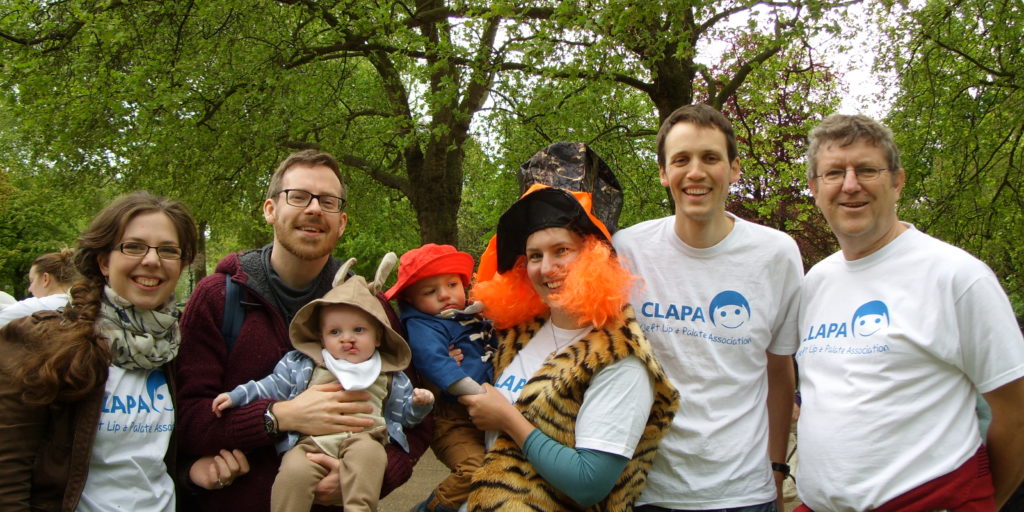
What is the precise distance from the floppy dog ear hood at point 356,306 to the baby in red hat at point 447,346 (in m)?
0.10

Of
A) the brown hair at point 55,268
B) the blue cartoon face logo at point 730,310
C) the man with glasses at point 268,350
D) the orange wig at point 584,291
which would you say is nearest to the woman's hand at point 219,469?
the man with glasses at point 268,350

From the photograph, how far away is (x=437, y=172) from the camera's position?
34.1ft

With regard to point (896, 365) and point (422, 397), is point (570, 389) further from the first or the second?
point (896, 365)

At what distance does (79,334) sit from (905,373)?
2.71 meters

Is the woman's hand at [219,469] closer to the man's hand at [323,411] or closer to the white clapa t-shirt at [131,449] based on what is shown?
the white clapa t-shirt at [131,449]

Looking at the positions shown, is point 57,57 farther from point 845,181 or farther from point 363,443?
point 845,181

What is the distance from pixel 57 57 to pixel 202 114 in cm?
174

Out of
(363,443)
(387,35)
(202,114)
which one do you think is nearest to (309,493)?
(363,443)

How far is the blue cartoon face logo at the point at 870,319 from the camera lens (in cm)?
225

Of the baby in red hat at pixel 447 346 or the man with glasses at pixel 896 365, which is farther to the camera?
the baby in red hat at pixel 447 346

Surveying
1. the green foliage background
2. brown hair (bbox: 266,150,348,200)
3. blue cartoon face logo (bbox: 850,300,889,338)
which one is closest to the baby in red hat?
brown hair (bbox: 266,150,348,200)

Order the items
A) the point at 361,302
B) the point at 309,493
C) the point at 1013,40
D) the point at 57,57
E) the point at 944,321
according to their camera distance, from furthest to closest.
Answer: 1. the point at 57,57
2. the point at 1013,40
3. the point at 361,302
4. the point at 309,493
5. the point at 944,321

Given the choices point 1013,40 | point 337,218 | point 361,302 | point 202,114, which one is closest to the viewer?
point 361,302

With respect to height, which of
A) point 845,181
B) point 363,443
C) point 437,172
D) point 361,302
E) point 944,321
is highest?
point 437,172
